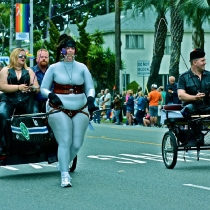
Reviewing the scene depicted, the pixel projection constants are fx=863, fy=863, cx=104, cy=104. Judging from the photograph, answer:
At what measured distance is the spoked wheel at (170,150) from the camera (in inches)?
535

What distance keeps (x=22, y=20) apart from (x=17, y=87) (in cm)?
3024

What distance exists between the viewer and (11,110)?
12836 mm

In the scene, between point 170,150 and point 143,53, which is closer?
point 170,150

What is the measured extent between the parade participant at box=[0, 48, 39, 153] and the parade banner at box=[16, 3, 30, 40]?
28.7 meters

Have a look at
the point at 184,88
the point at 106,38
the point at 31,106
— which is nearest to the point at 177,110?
the point at 184,88

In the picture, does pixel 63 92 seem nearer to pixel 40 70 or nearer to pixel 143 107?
pixel 40 70

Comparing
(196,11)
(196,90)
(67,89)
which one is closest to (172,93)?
(196,11)

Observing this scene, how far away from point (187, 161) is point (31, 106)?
11.5 feet

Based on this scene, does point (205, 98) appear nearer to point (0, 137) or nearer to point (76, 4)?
point (0, 137)

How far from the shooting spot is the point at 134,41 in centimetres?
6881

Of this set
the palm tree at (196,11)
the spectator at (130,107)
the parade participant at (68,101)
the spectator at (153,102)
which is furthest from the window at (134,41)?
the parade participant at (68,101)

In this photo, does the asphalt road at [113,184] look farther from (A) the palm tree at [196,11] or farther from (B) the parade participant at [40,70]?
(A) the palm tree at [196,11]

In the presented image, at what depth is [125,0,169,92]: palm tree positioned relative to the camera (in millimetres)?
36969

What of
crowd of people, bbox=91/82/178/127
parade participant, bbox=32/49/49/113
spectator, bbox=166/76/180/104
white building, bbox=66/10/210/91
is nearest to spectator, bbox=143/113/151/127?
crowd of people, bbox=91/82/178/127
